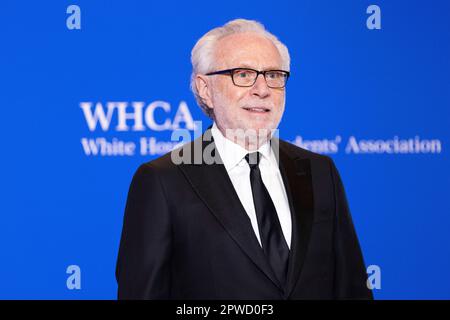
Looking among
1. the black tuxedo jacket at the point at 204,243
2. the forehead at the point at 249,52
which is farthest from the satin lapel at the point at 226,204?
the forehead at the point at 249,52

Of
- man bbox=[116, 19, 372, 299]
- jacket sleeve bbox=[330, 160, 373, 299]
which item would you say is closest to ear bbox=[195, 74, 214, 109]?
man bbox=[116, 19, 372, 299]

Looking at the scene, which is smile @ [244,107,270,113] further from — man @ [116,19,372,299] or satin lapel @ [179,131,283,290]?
satin lapel @ [179,131,283,290]

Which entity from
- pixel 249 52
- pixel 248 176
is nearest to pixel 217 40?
pixel 249 52

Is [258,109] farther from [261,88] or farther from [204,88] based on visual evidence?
[204,88]

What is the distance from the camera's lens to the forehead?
1.61m

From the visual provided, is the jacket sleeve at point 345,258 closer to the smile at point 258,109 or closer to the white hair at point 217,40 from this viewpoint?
the smile at point 258,109

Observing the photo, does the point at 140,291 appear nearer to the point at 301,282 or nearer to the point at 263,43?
the point at 301,282

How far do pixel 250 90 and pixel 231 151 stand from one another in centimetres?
17

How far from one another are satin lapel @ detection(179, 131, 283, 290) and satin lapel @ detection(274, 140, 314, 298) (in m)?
0.06

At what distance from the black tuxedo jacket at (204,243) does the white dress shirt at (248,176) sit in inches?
1.3

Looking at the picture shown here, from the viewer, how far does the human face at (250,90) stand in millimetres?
1607

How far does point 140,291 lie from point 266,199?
396 millimetres

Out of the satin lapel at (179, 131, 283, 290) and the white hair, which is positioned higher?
the white hair
